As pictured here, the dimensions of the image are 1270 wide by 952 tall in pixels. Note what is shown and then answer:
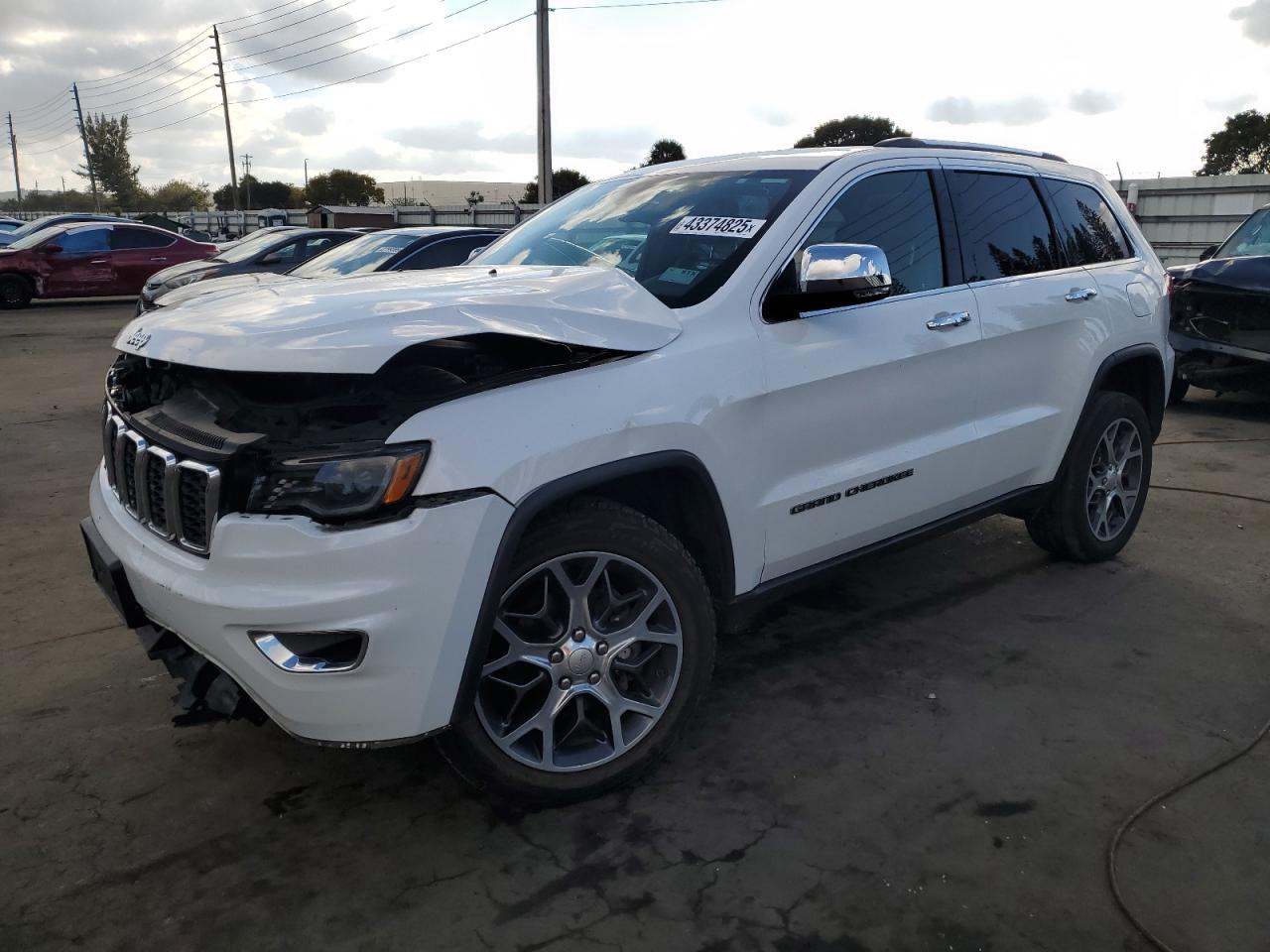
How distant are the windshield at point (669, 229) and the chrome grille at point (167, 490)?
56.7 inches

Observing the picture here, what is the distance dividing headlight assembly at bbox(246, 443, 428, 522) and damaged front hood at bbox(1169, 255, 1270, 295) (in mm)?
8025

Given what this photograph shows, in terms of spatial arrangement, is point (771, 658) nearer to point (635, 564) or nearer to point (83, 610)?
point (635, 564)

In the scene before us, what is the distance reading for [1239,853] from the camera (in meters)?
2.72

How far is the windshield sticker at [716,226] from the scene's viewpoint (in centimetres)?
339

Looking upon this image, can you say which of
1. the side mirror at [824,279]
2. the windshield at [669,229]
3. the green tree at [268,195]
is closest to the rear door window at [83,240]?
the windshield at [669,229]

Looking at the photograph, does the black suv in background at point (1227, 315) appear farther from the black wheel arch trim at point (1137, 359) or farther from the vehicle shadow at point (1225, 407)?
the black wheel arch trim at point (1137, 359)

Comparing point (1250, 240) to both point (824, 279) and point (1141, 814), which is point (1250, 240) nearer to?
point (824, 279)

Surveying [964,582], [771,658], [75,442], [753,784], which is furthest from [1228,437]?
[75,442]

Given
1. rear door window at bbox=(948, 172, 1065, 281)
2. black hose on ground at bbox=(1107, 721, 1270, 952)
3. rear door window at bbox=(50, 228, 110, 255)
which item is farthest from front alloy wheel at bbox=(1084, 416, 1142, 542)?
rear door window at bbox=(50, 228, 110, 255)

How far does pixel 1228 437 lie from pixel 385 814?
7.40 metres

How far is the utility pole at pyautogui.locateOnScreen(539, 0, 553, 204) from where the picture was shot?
2211 centimetres

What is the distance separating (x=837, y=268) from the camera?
10.3ft

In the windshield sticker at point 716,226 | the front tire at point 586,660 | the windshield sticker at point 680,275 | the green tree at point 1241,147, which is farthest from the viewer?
the green tree at point 1241,147

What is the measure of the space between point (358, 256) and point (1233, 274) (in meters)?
8.06
